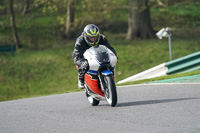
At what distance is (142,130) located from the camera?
634cm

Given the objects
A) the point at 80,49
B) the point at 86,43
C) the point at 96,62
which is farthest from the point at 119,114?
the point at 86,43

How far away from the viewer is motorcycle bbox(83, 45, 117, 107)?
8.30 metres

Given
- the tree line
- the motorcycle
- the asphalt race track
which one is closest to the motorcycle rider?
the motorcycle

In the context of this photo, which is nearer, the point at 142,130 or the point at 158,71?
→ the point at 142,130

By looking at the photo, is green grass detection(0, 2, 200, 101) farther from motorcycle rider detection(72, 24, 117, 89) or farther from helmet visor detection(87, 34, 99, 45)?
helmet visor detection(87, 34, 99, 45)

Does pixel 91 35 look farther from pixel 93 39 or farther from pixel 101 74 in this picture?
pixel 101 74

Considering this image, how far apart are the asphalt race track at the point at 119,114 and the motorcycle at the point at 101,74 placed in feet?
0.86

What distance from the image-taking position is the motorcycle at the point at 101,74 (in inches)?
327

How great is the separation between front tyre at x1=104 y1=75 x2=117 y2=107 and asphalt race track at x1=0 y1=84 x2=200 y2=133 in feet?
0.48

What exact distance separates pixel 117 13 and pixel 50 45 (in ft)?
22.3

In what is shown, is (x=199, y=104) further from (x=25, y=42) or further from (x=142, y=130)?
(x=25, y=42)

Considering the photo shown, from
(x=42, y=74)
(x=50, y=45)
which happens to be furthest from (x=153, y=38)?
(x=42, y=74)

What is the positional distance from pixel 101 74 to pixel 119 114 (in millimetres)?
1097

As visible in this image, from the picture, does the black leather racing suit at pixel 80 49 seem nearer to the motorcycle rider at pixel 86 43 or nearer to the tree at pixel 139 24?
the motorcycle rider at pixel 86 43
